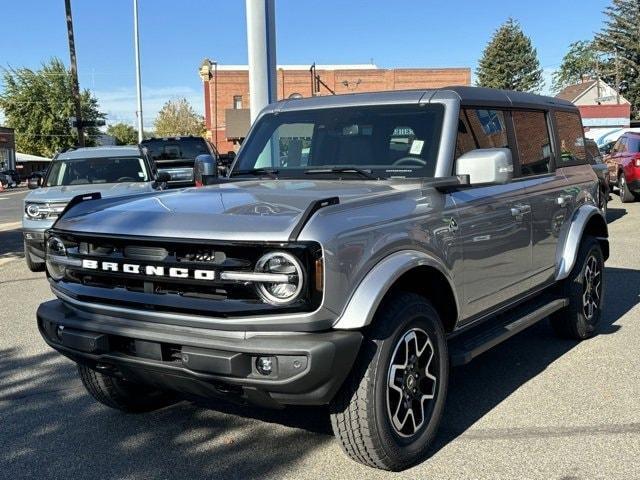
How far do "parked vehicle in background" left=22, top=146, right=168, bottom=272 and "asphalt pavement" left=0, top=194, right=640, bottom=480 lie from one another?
4165 millimetres

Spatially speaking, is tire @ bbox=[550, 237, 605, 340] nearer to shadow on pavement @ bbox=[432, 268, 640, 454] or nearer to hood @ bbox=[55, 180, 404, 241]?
shadow on pavement @ bbox=[432, 268, 640, 454]

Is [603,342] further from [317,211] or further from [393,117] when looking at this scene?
[317,211]

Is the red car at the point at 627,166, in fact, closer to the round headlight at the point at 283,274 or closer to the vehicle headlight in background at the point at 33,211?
the vehicle headlight in background at the point at 33,211

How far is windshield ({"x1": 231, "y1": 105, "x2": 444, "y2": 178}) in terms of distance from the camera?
4.14 metres

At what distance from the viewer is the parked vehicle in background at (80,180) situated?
9289 millimetres

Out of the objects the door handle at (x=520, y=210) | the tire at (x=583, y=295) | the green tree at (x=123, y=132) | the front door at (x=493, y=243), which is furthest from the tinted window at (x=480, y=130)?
the green tree at (x=123, y=132)

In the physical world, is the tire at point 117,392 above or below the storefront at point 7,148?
below

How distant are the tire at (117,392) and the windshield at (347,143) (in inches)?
65.6

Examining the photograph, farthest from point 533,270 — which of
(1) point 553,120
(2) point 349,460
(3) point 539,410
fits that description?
(2) point 349,460

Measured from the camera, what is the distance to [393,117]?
14.2ft

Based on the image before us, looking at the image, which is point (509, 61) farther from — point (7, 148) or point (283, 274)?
point (283, 274)

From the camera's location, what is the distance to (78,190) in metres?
9.68

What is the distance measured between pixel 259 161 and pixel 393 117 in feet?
3.55

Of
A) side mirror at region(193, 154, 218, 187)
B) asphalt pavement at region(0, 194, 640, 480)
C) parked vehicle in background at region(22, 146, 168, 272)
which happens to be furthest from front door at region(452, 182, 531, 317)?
parked vehicle in background at region(22, 146, 168, 272)
